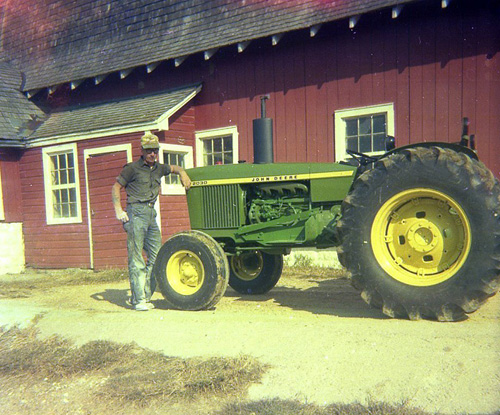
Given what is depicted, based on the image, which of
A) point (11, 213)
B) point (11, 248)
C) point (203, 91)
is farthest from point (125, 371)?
point (11, 213)

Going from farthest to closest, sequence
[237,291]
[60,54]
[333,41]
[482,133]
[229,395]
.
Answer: [60,54]
[333,41]
[482,133]
[237,291]
[229,395]

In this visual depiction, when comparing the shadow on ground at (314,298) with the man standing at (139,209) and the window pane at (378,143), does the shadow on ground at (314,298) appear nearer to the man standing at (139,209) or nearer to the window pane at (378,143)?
the man standing at (139,209)

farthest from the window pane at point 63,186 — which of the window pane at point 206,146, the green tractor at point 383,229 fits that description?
the green tractor at point 383,229

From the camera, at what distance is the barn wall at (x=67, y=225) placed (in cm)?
1052

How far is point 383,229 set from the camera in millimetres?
4609

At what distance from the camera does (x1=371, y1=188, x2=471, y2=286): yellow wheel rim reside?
4.39 m

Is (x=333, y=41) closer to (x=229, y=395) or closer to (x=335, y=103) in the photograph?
(x=335, y=103)

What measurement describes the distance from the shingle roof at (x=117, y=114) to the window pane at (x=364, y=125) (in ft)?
11.7

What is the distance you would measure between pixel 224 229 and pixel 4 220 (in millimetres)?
8375

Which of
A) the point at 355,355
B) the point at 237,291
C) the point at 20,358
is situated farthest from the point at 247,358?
the point at 237,291

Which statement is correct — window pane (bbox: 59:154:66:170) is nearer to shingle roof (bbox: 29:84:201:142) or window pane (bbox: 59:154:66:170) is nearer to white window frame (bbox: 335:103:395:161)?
shingle roof (bbox: 29:84:201:142)

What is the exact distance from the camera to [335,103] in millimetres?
9148

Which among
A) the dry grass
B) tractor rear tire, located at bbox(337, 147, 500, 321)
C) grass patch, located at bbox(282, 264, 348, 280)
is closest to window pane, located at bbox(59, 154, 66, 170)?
grass patch, located at bbox(282, 264, 348, 280)

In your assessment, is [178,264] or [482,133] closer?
[178,264]
